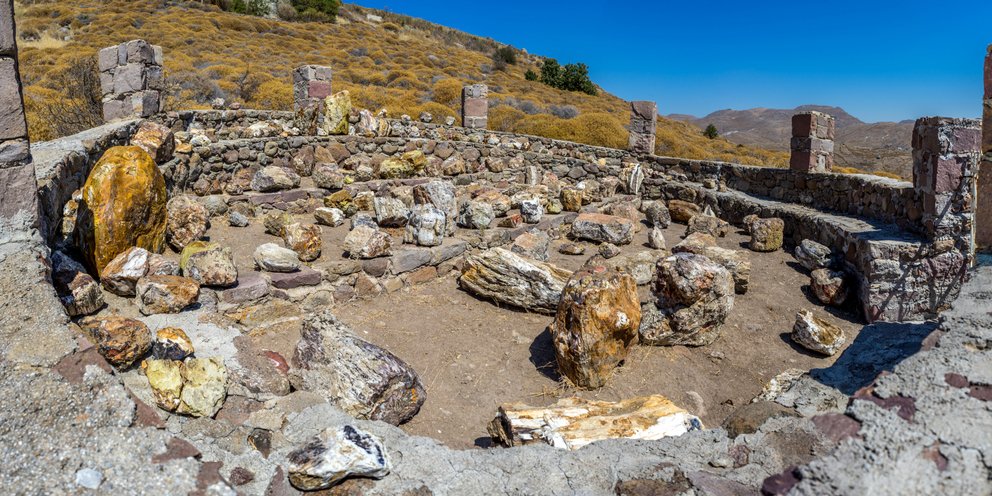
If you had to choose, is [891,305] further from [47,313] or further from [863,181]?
[47,313]

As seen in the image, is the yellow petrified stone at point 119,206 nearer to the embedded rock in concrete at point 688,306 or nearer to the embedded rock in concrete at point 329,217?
the embedded rock in concrete at point 329,217

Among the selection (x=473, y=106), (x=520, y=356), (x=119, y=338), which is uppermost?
(x=473, y=106)

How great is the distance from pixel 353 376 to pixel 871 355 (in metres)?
3.02

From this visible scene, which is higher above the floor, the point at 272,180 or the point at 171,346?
the point at 272,180

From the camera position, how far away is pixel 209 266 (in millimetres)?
4727

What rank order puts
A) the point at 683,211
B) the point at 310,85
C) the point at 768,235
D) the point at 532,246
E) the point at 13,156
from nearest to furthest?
the point at 13,156
the point at 532,246
the point at 768,235
the point at 683,211
the point at 310,85

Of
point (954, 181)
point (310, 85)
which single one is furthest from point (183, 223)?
point (954, 181)

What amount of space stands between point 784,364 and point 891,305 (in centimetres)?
166

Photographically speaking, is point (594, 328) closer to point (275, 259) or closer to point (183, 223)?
point (275, 259)

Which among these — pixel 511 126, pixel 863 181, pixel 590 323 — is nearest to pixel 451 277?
pixel 590 323

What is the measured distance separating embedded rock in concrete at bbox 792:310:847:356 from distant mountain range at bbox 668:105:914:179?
879cm

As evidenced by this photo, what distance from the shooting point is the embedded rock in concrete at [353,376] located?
3.67 m

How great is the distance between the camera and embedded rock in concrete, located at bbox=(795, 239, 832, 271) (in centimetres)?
683

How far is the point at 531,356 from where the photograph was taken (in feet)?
16.8
